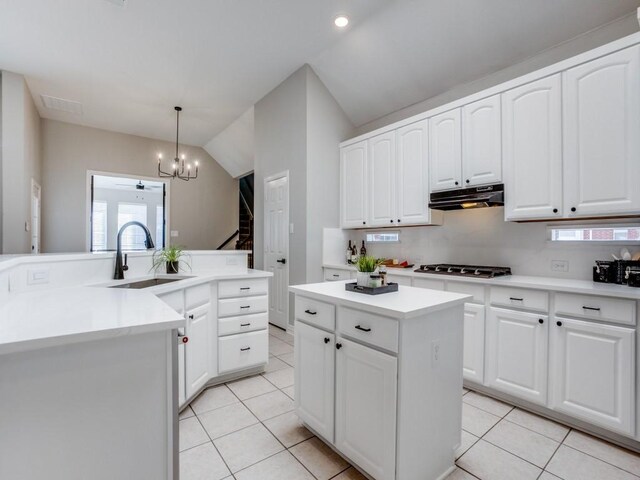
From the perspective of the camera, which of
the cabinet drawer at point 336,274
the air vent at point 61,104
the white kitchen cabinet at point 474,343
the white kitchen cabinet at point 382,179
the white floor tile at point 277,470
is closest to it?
the white floor tile at point 277,470

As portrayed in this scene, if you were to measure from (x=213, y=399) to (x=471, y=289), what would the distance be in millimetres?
2221

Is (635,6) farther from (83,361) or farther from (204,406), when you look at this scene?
(204,406)

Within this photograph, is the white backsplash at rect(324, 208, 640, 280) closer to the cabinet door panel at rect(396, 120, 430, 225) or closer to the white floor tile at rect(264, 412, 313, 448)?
the cabinet door panel at rect(396, 120, 430, 225)

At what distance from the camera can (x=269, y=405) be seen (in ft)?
7.62

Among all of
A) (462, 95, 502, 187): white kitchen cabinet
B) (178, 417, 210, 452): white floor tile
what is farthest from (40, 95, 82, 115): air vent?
(462, 95, 502, 187): white kitchen cabinet

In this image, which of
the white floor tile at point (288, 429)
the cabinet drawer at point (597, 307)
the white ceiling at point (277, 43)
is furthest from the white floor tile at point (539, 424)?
the white ceiling at point (277, 43)

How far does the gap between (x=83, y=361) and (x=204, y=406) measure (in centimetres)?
163

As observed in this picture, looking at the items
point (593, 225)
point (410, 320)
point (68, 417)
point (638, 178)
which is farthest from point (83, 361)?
point (593, 225)

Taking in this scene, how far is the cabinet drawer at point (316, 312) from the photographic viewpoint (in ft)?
5.62

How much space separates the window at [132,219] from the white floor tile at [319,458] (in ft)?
29.6

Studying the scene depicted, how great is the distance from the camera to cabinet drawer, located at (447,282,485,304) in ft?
8.20

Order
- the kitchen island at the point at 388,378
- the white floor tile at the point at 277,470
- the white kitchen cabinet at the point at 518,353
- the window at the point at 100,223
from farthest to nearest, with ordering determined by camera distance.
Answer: the window at the point at 100,223, the white kitchen cabinet at the point at 518,353, the white floor tile at the point at 277,470, the kitchen island at the point at 388,378

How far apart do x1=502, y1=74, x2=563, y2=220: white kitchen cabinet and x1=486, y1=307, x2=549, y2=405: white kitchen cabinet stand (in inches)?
32.2

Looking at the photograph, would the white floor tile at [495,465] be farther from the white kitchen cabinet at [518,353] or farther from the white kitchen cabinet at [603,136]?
the white kitchen cabinet at [603,136]
